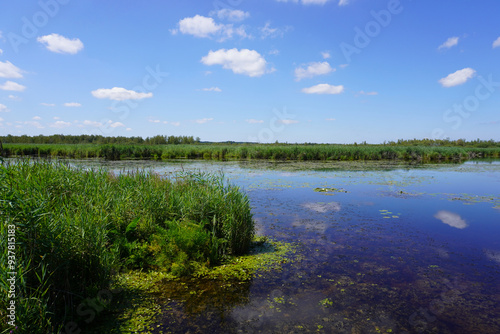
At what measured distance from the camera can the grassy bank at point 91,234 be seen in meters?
3.06

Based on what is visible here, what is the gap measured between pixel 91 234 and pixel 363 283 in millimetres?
4137

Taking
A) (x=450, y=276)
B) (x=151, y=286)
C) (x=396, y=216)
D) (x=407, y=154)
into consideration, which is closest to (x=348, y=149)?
(x=407, y=154)

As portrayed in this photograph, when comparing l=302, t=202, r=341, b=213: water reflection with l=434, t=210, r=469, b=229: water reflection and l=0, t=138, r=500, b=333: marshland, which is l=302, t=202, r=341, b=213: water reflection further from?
l=434, t=210, r=469, b=229: water reflection

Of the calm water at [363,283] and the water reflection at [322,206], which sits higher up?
the water reflection at [322,206]

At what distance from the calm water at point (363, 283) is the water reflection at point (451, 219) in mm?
31

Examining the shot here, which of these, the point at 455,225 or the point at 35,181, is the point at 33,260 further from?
the point at 455,225

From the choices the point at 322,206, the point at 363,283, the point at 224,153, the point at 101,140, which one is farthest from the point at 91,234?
the point at 101,140

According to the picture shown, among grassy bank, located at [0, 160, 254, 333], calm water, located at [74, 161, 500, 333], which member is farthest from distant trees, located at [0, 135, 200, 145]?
calm water, located at [74, 161, 500, 333]

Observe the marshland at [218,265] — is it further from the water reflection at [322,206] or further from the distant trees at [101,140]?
the distant trees at [101,140]

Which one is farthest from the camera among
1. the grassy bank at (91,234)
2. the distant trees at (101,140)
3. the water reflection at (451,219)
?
the distant trees at (101,140)

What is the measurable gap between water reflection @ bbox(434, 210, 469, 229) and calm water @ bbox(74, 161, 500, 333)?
31mm

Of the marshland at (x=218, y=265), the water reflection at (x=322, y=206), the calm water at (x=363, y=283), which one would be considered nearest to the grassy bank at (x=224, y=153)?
the water reflection at (x=322, y=206)

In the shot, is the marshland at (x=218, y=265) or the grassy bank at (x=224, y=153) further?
the grassy bank at (x=224, y=153)

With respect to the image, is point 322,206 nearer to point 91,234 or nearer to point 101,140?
point 91,234
